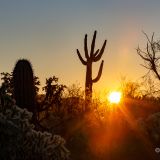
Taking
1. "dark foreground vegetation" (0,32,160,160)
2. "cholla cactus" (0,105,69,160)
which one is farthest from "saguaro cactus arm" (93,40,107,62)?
"cholla cactus" (0,105,69,160)

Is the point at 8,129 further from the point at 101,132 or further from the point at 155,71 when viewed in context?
the point at 155,71

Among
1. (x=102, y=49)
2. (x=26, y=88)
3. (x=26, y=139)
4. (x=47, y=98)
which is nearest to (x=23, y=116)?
(x=26, y=139)

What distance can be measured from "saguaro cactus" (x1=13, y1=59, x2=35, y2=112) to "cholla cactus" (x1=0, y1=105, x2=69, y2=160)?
8.98 metres

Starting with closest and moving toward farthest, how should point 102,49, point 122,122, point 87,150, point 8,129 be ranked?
point 8,129 < point 87,150 < point 122,122 < point 102,49

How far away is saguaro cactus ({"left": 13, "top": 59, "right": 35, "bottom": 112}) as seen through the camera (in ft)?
57.2

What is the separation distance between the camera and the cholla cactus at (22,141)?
760 centimetres

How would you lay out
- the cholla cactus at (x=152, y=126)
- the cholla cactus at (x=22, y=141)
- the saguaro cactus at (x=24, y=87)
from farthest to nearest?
the cholla cactus at (x=152, y=126), the saguaro cactus at (x=24, y=87), the cholla cactus at (x=22, y=141)

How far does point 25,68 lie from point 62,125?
7.55 metres

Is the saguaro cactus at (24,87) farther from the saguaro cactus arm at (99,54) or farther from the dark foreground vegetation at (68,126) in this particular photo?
Result: the saguaro cactus arm at (99,54)

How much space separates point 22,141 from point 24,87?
31.7 ft

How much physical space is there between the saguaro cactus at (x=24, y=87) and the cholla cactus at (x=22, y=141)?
29.5 ft

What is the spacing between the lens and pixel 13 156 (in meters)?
7.66

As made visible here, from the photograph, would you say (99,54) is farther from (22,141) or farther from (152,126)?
(22,141)

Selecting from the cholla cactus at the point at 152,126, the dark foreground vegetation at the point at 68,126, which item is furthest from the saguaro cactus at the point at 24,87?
the cholla cactus at the point at 152,126
